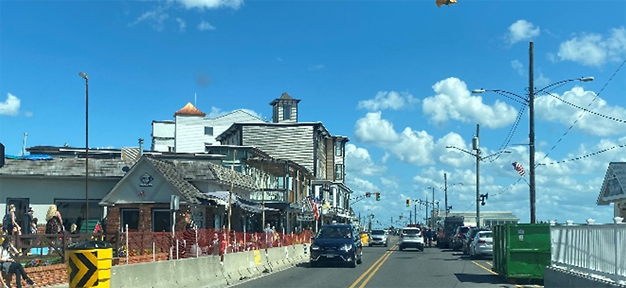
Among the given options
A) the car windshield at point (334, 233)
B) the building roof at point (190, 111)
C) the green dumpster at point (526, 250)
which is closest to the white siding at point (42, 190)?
the car windshield at point (334, 233)

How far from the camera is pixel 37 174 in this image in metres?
34.5

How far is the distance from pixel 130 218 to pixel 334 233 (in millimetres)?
10654

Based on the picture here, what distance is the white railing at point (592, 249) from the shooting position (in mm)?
12656

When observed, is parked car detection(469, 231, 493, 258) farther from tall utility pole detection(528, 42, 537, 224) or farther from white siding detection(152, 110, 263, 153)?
white siding detection(152, 110, 263, 153)

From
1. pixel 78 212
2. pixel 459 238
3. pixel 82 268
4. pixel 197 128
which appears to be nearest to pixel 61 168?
pixel 78 212

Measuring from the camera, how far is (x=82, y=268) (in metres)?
12.5

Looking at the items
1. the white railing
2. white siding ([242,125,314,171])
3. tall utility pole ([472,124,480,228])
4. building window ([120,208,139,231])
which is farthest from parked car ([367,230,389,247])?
the white railing

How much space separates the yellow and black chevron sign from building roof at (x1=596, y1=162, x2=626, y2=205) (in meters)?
31.2

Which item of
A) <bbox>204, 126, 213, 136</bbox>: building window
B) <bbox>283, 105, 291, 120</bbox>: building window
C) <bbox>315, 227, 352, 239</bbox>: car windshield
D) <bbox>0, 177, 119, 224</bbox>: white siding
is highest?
<bbox>283, 105, 291, 120</bbox>: building window

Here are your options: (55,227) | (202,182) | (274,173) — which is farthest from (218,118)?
(55,227)

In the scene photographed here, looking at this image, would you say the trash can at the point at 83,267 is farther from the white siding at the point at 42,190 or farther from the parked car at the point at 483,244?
the parked car at the point at 483,244

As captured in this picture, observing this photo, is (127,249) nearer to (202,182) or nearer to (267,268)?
(267,268)

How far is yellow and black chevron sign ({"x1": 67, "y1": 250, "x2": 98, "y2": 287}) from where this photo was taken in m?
12.5

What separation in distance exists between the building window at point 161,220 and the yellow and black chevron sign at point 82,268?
2258cm
